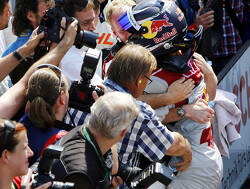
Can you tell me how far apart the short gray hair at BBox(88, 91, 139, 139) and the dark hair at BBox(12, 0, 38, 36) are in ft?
5.49

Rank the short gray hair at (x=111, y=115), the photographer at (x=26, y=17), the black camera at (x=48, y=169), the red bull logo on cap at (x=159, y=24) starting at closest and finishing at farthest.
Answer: the black camera at (x=48, y=169) → the short gray hair at (x=111, y=115) → the red bull logo on cap at (x=159, y=24) → the photographer at (x=26, y=17)

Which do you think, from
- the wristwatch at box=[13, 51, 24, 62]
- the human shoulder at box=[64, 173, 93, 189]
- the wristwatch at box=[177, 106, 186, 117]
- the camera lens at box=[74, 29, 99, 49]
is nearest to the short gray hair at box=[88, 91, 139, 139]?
the human shoulder at box=[64, 173, 93, 189]

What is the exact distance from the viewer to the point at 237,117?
4.49 metres

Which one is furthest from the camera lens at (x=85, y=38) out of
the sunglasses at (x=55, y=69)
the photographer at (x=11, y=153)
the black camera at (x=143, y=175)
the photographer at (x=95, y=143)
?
the photographer at (x=11, y=153)

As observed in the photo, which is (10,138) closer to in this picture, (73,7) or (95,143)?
(95,143)

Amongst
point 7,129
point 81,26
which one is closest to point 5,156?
point 7,129

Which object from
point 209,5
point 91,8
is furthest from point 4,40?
point 209,5

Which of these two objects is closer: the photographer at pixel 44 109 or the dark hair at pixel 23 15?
the photographer at pixel 44 109

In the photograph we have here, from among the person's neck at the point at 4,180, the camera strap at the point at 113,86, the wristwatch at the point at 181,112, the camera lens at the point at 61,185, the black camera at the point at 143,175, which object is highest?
the person's neck at the point at 4,180

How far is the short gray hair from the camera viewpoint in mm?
2652

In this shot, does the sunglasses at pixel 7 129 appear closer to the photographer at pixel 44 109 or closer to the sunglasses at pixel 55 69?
the photographer at pixel 44 109

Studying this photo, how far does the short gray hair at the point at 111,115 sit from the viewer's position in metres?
2.65

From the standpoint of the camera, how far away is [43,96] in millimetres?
2920

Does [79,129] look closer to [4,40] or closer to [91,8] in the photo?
[91,8]
